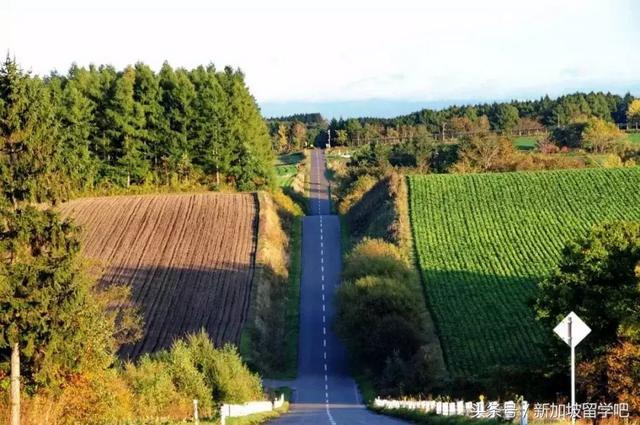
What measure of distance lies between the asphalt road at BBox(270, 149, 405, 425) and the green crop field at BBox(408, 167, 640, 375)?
6.50 m

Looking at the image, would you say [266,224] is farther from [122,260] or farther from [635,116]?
[635,116]

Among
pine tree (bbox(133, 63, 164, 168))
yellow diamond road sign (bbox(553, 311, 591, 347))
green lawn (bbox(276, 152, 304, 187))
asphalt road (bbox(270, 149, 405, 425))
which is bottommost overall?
asphalt road (bbox(270, 149, 405, 425))

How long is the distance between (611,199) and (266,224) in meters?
29.2

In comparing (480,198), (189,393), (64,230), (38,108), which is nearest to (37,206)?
(64,230)

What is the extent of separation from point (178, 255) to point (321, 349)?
15.2 metres

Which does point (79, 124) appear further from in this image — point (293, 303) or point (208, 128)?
point (293, 303)

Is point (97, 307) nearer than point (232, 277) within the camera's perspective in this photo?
Yes

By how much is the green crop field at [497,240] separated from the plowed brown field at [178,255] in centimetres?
1313

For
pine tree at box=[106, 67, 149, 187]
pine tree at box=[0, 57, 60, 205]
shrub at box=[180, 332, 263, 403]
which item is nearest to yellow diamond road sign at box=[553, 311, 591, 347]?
pine tree at box=[0, 57, 60, 205]

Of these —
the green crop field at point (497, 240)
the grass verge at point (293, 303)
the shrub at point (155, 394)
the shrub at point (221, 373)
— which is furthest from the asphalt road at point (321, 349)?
the green crop field at point (497, 240)

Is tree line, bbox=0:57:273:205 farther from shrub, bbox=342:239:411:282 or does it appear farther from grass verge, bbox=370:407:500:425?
grass verge, bbox=370:407:500:425

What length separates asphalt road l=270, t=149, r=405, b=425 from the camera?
103 feet

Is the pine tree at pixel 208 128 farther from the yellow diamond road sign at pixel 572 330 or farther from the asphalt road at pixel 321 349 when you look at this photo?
the yellow diamond road sign at pixel 572 330

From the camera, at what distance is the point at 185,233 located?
224ft
